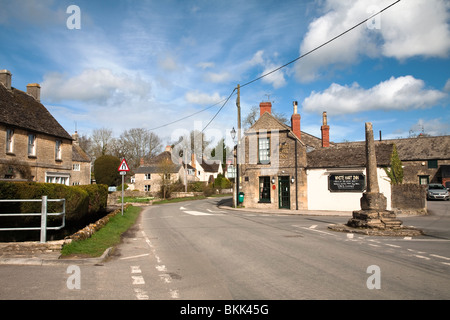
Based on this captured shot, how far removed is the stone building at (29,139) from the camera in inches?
801

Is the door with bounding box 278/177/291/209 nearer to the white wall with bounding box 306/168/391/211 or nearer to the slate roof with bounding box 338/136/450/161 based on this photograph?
the white wall with bounding box 306/168/391/211

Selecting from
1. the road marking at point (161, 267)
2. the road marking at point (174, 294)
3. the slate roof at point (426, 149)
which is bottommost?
the road marking at point (161, 267)

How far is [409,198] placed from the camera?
2238 centimetres

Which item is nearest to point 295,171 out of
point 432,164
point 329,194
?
point 329,194

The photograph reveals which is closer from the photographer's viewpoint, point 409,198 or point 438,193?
point 409,198

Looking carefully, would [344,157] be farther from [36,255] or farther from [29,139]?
[29,139]

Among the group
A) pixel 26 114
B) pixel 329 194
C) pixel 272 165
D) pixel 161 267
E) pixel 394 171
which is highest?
pixel 26 114

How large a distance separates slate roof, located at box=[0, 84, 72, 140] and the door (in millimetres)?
18022

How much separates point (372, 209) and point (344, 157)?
1176 centimetres

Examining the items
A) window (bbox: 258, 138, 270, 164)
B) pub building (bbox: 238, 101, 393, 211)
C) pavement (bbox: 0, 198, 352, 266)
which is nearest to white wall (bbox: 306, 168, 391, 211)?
pub building (bbox: 238, 101, 393, 211)

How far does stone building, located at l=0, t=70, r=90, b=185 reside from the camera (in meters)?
20.3

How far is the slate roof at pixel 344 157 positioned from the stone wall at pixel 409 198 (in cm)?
206

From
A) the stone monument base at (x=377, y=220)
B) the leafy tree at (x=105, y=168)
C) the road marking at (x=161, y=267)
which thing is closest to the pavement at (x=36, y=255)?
the road marking at (x=161, y=267)

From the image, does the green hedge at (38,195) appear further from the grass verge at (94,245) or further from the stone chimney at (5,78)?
the stone chimney at (5,78)
